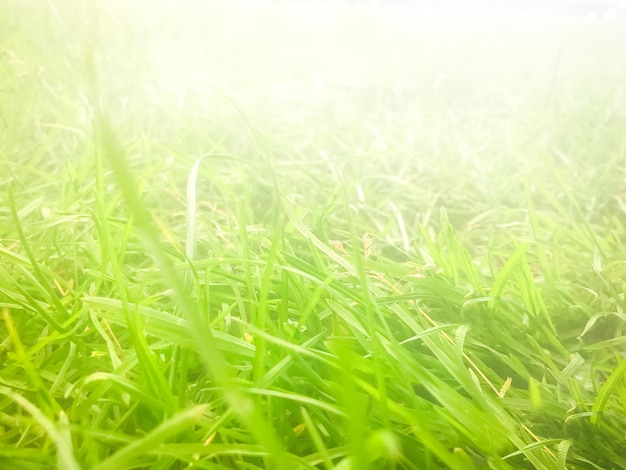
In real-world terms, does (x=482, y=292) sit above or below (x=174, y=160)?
below

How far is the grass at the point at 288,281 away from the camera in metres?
0.29

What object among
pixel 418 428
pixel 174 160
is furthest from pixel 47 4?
pixel 418 428

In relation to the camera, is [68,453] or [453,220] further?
[453,220]

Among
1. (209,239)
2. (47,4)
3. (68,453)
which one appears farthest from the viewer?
(47,4)

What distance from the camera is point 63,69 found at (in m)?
0.90

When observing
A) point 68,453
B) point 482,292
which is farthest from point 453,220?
point 68,453

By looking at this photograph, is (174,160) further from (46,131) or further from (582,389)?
(582,389)

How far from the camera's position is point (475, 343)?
1.28ft

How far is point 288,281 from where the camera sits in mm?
398

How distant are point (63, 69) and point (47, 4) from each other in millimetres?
344

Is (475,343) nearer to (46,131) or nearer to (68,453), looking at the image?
(68,453)

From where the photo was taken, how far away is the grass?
0.94ft

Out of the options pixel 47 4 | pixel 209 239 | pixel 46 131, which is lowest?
pixel 209 239

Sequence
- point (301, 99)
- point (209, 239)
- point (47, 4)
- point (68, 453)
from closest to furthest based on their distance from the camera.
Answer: point (68, 453) → point (209, 239) → point (47, 4) → point (301, 99)
